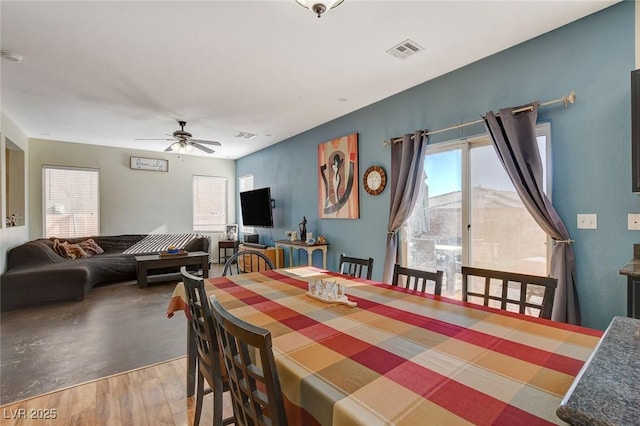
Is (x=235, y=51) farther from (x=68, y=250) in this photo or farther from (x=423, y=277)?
(x=68, y=250)

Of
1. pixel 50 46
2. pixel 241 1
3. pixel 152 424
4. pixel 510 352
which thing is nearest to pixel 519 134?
pixel 510 352

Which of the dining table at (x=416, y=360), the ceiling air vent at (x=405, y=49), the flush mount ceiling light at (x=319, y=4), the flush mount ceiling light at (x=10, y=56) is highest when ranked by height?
the ceiling air vent at (x=405, y=49)

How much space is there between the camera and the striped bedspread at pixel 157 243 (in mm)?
5816

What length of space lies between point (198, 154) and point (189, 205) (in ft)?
4.16

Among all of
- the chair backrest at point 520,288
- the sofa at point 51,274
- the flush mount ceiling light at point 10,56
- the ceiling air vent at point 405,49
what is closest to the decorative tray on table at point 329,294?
the chair backrest at point 520,288

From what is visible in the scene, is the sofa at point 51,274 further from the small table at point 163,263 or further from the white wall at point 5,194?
the small table at point 163,263

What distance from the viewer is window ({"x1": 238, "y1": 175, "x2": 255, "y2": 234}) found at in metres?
7.22

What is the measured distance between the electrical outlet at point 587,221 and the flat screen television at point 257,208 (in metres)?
4.67

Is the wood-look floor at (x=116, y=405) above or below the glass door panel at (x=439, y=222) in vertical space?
below

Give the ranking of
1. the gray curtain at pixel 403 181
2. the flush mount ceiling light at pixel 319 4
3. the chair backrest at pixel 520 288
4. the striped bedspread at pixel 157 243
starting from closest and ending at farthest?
the chair backrest at pixel 520 288 → the flush mount ceiling light at pixel 319 4 → the gray curtain at pixel 403 181 → the striped bedspread at pixel 157 243

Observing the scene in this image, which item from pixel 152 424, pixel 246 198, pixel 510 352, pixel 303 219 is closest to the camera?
pixel 510 352

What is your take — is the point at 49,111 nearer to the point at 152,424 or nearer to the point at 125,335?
the point at 125,335

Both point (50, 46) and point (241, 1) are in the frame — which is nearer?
point (241, 1)

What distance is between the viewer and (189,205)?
734cm
